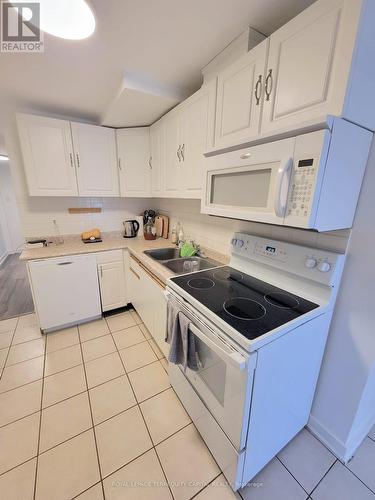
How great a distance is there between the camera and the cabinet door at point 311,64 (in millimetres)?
751

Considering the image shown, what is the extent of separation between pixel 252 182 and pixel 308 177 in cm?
30

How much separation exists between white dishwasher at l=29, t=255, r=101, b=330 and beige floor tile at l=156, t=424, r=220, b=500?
1558 mm

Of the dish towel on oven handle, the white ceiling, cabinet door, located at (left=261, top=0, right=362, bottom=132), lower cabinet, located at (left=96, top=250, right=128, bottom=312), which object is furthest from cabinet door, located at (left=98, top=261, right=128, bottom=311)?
cabinet door, located at (left=261, top=0, right=362, bottom=132)

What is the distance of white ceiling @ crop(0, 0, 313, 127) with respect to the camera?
41.2 inches

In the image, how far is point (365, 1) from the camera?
0.70 metres

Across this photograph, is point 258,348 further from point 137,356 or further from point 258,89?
point 137,356

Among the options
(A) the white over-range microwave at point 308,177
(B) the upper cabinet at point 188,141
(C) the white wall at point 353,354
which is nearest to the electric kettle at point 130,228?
(B) the upper cabinet at point 188,141

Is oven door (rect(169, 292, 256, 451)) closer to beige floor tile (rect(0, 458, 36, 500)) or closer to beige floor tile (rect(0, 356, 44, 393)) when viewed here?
beige floor tile (rect(0, 458, 36, 500))

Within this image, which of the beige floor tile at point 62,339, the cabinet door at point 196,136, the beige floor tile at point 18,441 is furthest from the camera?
the beige floor tile at point 62,339

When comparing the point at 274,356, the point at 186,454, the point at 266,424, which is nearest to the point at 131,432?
the point at 186,454

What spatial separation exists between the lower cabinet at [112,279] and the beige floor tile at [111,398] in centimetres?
97

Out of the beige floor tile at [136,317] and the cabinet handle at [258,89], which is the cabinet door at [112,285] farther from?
the cabinet handle at [258,89]

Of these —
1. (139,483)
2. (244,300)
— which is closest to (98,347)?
(139,483)

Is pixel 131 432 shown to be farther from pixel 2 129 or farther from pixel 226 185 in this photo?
pixel 2 129
